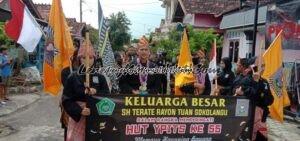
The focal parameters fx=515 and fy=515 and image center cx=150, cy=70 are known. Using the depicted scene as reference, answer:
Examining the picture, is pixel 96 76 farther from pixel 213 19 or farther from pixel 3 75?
pixel 213 19

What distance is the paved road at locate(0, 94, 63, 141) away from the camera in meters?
10.0

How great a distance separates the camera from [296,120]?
12.9 meters

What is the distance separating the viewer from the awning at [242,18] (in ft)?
59.0

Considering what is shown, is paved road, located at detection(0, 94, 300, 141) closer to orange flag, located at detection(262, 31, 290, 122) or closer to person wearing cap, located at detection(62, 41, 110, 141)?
orange flag, located at detection(262, 31, 290, 122)

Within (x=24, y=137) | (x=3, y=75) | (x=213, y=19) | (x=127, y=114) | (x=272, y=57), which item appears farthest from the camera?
(x=213, y=19)

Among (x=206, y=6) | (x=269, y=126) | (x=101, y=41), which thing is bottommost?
(x=269, y=126)

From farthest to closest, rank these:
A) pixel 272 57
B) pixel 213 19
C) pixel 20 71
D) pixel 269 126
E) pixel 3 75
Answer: pixel 213 19, pixel 20 71, pixel 3 75, pixel 269 126, pixel 272 57

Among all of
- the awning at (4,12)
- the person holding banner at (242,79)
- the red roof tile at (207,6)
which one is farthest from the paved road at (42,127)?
the red roof tile at (207,6)

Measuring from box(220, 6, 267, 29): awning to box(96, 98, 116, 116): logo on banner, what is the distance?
40.8ft

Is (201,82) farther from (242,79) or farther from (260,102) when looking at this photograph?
(260,102)

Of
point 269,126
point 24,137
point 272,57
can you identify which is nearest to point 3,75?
point 24,137

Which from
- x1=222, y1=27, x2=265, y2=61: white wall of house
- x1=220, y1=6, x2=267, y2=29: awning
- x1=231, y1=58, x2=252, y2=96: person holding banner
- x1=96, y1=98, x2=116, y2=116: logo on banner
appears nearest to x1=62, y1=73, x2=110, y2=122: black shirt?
x1=96, y1=98, x2=116, y2=116: logo on banner

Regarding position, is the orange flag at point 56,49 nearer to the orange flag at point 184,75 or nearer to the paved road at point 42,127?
the orange flag at point 184,75

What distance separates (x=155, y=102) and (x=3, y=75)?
999 cm
